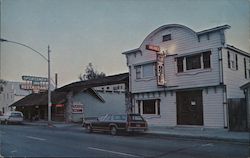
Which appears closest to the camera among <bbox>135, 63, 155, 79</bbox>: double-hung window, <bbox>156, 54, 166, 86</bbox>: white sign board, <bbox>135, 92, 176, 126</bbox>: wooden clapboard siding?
<bbox>156, 54, 166, 86</bbox>: white sign board

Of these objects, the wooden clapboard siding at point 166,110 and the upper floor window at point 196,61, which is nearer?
the upper floor window at point 196,61

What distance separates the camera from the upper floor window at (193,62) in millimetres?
21703

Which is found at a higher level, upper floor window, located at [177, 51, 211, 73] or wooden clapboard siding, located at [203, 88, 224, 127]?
upper floor window, located at [177, 51, 211, 73]

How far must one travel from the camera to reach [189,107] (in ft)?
72.6

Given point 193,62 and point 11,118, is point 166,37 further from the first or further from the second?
point 11,118

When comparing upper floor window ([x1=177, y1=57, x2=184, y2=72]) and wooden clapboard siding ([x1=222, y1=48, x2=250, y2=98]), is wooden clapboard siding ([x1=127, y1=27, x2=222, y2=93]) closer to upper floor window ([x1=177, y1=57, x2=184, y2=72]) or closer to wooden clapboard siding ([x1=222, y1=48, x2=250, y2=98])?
upper floor window ([x1=177, y1=57, x2=184, y2=72])

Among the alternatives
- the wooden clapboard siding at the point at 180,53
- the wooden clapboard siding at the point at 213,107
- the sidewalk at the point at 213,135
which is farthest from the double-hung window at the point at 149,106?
the wooden clapboard siding at the point at 213,107

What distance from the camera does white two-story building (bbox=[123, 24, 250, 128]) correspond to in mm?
20344

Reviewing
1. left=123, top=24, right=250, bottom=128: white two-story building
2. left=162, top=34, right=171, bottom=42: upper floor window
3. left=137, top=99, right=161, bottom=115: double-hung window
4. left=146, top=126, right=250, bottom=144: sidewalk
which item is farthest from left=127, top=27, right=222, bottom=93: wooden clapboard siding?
left=146, top=126, right=250, bottom=144: sidewalk

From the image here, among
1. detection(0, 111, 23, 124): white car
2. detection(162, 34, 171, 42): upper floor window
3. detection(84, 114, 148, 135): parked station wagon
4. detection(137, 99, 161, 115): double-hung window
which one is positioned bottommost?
detection(0, 111, 23, 124): white car

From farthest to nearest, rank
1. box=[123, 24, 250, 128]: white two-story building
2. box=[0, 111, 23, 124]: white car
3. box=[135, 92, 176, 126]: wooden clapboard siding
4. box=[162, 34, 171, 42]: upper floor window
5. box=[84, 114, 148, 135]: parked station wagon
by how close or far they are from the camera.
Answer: box=[0, 111, 23, 124]: white car, box=[162, 34, 171, 42]: upper floor window, box=[135, 92, 176, 126]: wooden clapboard siding, box=[123, 24, 250, 128]: white two-story building, box=[84, 114, 148, 135]: parked station wagon

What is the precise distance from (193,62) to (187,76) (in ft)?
3.57

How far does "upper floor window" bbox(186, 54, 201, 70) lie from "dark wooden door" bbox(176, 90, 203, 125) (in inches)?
69.9

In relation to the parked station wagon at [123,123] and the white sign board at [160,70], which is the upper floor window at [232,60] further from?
the parked station wagon at [123,123]
